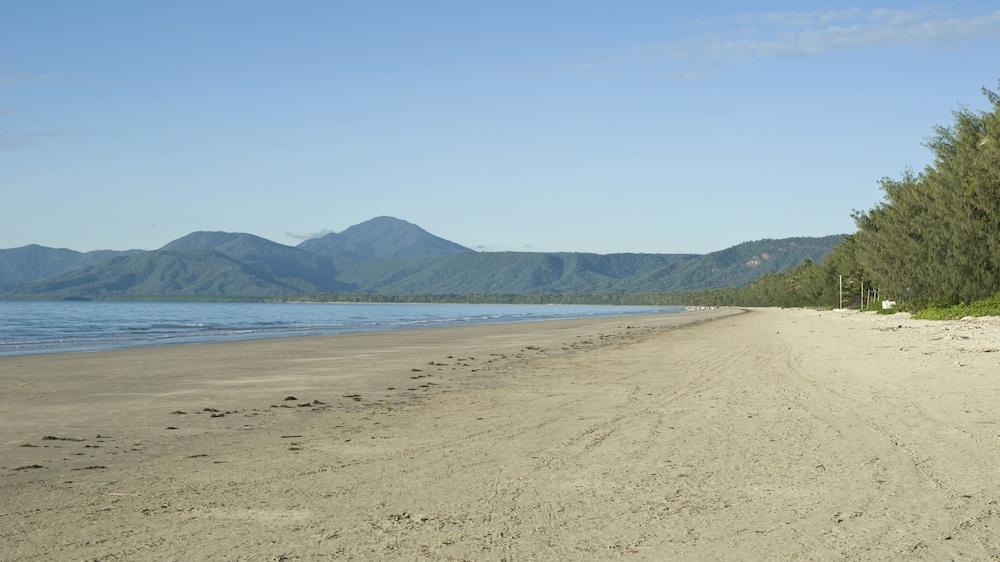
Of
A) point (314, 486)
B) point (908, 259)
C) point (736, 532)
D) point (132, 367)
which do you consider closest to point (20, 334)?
point (132, 367)

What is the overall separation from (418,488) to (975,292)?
5396cm

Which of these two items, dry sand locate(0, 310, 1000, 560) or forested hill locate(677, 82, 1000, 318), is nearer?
dry sand locate(0, 310, 1000, 560)

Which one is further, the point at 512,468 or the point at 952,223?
the point at 952,223

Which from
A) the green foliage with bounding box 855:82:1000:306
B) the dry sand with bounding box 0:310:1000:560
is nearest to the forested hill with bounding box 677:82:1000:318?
the green foliage with bounding box 855:82:1000:306

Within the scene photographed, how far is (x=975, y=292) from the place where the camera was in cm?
5338

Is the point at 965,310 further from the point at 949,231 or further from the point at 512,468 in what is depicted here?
the point at 512,468

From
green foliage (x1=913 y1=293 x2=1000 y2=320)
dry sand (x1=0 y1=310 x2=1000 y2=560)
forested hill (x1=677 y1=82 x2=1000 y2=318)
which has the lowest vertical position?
dry sand (x1=0 y1=310 x2=1000 y2=560)

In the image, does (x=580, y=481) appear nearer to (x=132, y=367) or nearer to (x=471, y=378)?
(x=471, y=378)

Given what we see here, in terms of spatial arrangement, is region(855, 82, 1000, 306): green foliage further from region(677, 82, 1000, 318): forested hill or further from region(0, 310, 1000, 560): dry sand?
region(0, 310, 1000, 560): dry sand

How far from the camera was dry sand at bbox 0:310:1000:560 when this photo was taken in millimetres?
6801

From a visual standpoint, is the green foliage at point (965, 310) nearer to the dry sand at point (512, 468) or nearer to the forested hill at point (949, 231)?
the forested hill at point (949, 231)

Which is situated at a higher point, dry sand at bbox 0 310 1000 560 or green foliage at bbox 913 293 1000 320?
Answer: green foliage at bbox 913 293 1000 320

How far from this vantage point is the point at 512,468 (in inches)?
385

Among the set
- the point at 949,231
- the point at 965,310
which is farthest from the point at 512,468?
the point at 949,231
